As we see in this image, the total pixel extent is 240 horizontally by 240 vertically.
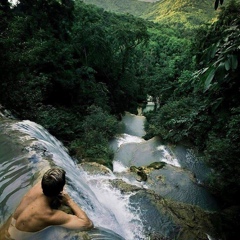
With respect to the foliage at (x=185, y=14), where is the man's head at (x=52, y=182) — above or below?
below

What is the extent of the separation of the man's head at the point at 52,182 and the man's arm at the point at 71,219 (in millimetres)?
254

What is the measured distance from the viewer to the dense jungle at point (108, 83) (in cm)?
258

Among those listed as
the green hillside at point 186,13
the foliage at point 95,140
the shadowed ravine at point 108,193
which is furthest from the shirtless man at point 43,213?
the green hillside at point 186,13

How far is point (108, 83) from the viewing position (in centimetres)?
2841

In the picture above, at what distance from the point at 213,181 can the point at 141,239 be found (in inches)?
217

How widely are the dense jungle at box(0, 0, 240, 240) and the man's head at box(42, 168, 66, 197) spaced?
1683 mm

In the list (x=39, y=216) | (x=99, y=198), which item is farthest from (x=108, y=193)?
(x=39, y=216)

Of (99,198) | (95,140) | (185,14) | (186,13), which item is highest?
(186,13)

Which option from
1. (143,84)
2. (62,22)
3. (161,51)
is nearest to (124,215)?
(62,22)

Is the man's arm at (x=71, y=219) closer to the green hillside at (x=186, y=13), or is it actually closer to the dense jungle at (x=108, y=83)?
the dense jungle at (x=108, y=83)

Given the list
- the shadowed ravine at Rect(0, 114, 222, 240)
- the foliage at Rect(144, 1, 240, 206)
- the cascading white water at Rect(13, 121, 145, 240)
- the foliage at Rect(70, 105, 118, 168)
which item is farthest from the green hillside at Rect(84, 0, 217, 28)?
the cascading white water at Rect(13, 121, 145, 240)

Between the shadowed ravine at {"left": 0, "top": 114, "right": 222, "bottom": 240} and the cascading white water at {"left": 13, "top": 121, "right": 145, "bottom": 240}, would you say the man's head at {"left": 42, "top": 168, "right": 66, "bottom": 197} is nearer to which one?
the shadowed ravine at {"left": 0, "top": 114, "right": 222, "bottom": 240}

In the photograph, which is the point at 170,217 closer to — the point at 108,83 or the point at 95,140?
the point at 95,140

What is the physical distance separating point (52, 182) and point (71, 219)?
55 cm
